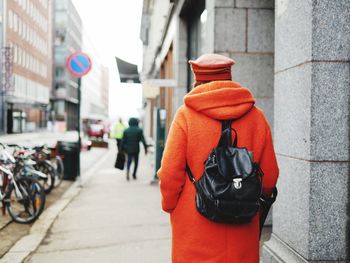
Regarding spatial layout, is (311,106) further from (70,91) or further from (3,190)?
(70,91)

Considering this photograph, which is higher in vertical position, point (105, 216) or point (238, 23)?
point (238, 23)

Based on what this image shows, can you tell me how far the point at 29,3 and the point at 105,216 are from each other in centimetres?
557

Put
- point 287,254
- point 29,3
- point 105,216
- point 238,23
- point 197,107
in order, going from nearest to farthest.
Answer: point 197,107 → point 287,254 → point 238,23 → point 105,216 → point 29,3

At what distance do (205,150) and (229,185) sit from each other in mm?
272

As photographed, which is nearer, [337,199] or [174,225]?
[174,225]

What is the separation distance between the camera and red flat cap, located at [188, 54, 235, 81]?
258 cm

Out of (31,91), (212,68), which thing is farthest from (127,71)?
(31,91)

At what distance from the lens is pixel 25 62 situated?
31094 mm

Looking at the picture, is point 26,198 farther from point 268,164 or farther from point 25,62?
point 25,62

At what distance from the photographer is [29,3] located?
10422mm

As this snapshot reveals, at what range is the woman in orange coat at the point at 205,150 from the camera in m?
2.49

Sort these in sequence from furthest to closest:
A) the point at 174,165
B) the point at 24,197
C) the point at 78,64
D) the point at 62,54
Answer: the point at 62,54 → the point at 78,64 → the point at 24,197 → the point at 174,165

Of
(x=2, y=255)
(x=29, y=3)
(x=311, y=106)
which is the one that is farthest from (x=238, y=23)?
(x=29, y=3)

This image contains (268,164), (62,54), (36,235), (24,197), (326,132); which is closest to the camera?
(268,164)
